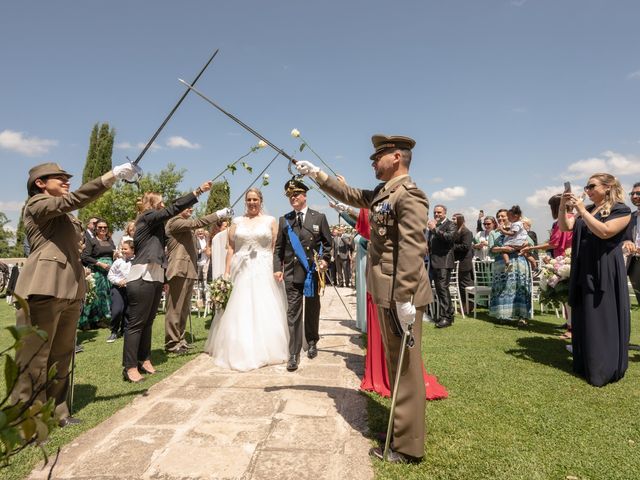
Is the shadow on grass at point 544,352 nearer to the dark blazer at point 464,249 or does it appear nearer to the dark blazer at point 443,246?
the dark blazer at point 443,246

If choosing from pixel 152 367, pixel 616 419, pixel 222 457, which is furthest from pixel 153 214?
pixel 616 419

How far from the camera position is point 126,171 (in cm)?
362

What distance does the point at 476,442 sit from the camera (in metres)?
3.09

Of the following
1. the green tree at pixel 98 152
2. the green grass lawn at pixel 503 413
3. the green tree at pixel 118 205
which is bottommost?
→ the green grass lawn at pixel 503 413

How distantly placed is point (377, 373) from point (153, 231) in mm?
3198

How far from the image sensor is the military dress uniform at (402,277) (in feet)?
9.17

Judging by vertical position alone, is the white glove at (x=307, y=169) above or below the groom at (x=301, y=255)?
above

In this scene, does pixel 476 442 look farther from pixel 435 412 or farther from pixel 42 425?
pixel 42 425

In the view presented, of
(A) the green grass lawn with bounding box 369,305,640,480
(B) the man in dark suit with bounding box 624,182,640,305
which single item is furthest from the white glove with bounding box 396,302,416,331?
(B) the man in dark suit with bounding box 624,182,640,305

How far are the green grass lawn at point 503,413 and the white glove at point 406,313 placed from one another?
985 millimetres

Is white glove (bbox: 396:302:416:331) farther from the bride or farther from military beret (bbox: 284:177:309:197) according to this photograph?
military beret (bbox: 284:177:309:197)

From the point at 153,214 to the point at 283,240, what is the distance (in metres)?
1.75

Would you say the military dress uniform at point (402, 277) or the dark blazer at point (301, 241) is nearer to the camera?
the military dress uniform at point (402, 277)

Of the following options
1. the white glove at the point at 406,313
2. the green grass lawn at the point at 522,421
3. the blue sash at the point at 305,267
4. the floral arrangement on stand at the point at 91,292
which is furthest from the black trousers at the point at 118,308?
the white glove at the point at 406,313
